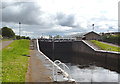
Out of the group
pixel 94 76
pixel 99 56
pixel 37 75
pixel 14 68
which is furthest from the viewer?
pixel 99 56

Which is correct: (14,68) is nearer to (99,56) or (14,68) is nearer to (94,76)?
(94,76)

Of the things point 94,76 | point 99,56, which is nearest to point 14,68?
A: point 94,76

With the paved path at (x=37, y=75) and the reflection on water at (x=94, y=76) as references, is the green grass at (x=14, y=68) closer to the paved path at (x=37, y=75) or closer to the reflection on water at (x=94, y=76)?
the paved path at (x=37, y=75)

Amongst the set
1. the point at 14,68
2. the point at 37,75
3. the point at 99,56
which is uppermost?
the point at 14,68

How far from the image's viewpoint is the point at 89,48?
126 feet

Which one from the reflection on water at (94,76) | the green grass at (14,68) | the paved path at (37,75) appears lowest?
the reflection on water at (94,76)

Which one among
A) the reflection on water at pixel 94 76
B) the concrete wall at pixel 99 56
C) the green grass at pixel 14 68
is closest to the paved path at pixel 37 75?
the green grass at pixel 14 68

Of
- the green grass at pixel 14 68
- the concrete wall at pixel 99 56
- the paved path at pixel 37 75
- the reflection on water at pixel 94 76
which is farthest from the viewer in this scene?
the concrete wall at pixel 99 56

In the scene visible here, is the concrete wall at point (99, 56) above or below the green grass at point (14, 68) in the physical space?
below

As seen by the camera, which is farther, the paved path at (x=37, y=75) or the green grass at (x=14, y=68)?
the paved path at (x=37, y=75)

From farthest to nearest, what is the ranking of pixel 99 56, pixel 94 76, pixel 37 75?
pixel 99 56 < pixel 94 76 < pixel 37 75

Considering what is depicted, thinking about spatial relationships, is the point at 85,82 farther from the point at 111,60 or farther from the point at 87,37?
the point at 87,37

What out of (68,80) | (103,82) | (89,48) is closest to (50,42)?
(89,48)

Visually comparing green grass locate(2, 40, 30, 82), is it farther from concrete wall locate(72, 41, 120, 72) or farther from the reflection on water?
concrete wall locate(72, 41, 120, 72)
